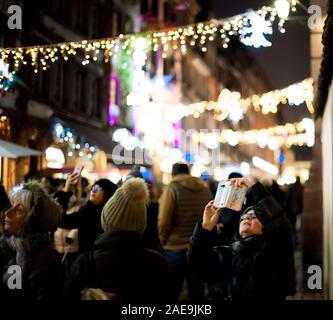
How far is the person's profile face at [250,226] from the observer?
4.59 meters

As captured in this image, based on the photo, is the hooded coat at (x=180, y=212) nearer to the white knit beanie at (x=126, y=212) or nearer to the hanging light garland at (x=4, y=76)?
the hanging light garland at (x=4, y=76)

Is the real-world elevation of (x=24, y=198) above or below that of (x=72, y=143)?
below

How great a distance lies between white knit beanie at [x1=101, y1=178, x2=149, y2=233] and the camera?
3854 mm

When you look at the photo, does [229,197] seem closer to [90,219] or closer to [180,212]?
[90,219]

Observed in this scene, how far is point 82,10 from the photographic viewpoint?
23.7 metres

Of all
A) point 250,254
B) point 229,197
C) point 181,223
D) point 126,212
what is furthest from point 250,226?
point 181,223

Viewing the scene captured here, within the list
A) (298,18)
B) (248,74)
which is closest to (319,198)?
(298,18)

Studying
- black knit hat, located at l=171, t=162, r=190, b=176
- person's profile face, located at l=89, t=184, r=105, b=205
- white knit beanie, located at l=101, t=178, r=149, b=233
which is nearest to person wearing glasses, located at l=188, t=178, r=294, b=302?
Answer: white knit beanie, located at l=101, t=178, r=149, b=233

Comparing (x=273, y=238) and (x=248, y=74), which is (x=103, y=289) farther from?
(x=248, y=74)

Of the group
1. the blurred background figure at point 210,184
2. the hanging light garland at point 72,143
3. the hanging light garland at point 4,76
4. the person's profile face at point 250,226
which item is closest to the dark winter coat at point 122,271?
the person's profile face at point 250,226

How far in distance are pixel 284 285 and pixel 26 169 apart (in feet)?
40.2

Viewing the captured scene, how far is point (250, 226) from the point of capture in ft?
15.1

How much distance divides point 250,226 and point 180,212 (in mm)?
3033
